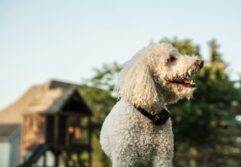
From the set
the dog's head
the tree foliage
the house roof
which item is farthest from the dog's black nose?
the house roof

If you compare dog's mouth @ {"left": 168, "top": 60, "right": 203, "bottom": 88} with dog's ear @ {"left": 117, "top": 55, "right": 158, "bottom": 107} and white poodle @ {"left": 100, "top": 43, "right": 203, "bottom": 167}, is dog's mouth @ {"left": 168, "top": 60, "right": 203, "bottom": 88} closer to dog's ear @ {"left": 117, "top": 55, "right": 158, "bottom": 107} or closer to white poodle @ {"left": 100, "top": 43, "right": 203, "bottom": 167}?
white poodle @ {"left": 100, "top": 43, "right": 203, "bottom": 167}

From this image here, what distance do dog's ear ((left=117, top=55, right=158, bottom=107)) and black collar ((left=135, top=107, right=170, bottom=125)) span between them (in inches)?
3.2

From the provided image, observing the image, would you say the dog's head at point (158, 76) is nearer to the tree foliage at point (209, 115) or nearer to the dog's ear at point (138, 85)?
the dog's ear at point (138, 85)

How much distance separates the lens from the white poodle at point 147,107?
10.6ft

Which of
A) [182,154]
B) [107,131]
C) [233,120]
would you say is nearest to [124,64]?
[107,131]

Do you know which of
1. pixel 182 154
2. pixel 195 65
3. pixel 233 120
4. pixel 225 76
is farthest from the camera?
pixel 182 154

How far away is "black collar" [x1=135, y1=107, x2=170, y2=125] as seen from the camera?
10.9ft

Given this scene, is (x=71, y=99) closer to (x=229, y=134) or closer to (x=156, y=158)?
(x=229, y=134)

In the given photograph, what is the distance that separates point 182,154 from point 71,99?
6.38 meters

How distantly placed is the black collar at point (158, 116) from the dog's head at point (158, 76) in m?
0.07

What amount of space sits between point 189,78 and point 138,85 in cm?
35

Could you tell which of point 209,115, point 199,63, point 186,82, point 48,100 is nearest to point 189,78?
point 186,82

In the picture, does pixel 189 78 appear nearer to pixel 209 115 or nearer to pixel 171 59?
pixel 171 59

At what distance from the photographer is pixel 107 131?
3549 mm
